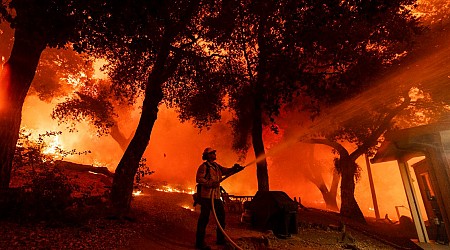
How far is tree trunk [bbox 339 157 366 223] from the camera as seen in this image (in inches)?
720

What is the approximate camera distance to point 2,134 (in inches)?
292

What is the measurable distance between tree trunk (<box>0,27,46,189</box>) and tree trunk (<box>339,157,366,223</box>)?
62.4 feet

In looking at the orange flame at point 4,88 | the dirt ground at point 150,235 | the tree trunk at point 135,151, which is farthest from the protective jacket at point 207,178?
the orange flame at point 4,88

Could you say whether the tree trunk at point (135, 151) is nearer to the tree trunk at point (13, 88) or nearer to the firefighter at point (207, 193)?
the tree trunk at point (13, 88)

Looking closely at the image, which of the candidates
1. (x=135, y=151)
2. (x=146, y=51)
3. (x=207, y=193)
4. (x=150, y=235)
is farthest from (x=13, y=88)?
(x=207, y=193)

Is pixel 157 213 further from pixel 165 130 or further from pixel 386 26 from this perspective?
pixel 165 130

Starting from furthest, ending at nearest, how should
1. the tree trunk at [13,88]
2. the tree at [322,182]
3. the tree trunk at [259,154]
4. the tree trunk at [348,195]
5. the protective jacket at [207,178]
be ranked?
the tree at [322,182]
the tree trunk at [348,195]
the tree trunk at [259,154]
the tree trunk at [13,88]
the protective jacket at [207,178]

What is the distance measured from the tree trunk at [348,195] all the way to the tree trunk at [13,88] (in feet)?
62.4

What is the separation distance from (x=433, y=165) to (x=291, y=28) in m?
7.19

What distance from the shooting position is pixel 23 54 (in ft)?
25.6

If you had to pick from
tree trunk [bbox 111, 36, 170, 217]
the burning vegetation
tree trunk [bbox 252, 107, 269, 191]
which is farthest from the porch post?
tree trunk [bbox 111, 36, 170, 217]

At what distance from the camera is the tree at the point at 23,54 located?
21.9ft

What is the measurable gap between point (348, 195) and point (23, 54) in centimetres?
2004

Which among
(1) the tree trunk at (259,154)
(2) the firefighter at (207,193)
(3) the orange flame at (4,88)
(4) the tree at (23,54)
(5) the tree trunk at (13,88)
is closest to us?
(4) the tree at (23,54)
